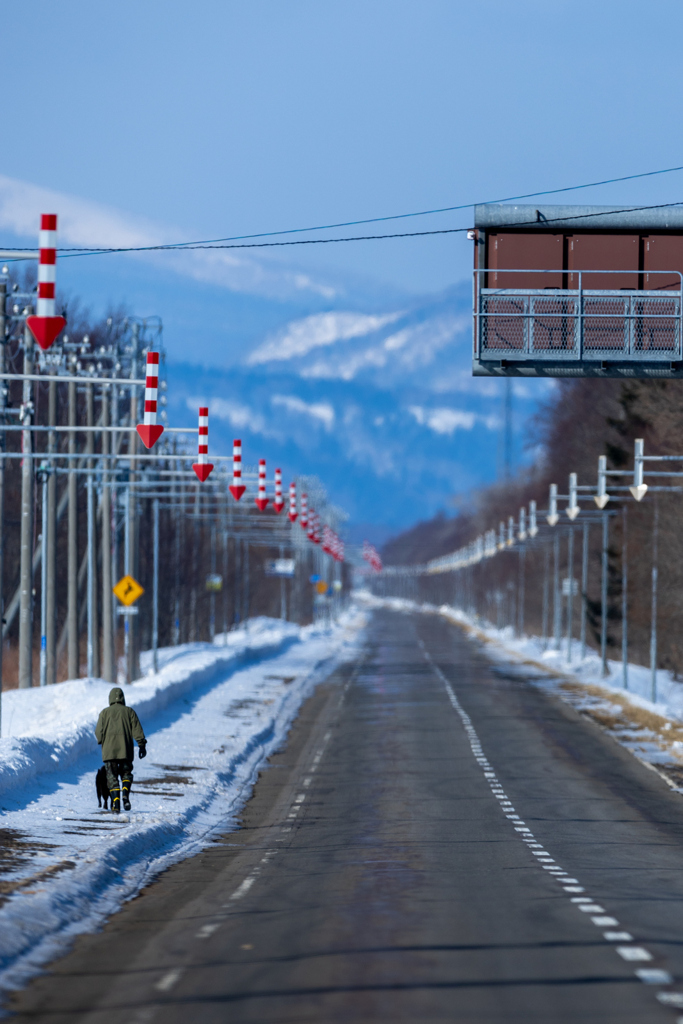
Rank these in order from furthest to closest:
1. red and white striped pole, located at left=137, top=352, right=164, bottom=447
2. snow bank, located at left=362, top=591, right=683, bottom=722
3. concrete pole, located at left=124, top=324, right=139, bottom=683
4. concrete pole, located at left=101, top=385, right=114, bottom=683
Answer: snow bank, located at left=362, top=591, right=683, bottom=722
concrete pole, located at left=101, top=385, right=114, bottom=683
concrete pole, located at left=124, top=324, right=139, bottom=683
red and white striped pole, located at left=137, top=352, right=164, bottom=447

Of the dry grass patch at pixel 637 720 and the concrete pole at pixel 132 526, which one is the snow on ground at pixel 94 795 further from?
the dry grass patch at pixel 637 720

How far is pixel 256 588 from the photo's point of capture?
12350 centimetres

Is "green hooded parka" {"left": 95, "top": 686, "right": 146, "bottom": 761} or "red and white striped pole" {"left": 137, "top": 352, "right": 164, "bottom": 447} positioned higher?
"red and white striped pole" {"left": 137, "top": 352, "right": 164, "bottom": 447}

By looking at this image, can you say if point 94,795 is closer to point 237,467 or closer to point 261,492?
point 237,467

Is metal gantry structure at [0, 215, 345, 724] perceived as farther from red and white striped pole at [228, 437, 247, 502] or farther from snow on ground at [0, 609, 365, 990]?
snow on ground at [0, 609, 365, 990]

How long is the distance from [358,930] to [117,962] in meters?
1.91

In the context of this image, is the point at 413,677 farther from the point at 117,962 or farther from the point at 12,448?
the point at 117,962

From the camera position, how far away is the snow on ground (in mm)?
12930

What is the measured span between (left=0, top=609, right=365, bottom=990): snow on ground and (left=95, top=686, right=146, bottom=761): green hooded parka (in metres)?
0.81

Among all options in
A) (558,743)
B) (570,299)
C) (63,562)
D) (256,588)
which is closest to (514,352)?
(570,299)

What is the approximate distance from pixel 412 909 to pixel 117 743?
335 inches

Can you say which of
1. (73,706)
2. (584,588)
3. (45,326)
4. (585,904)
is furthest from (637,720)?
(45,326)

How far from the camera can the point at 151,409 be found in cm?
2028

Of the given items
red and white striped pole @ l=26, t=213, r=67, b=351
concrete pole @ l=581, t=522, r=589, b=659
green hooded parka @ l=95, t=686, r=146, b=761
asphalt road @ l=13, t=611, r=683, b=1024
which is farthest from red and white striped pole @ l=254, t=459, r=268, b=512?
concrete pole @ l=581, t=522, r=589, b=659
